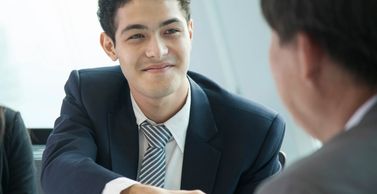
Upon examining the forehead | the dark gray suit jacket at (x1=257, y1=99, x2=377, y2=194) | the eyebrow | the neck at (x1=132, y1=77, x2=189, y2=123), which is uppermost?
the forehead

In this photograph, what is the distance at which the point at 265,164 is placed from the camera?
1565mm

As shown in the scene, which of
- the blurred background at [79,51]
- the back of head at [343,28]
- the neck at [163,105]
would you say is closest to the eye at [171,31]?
the neck at [163,105]

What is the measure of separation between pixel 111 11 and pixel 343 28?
97cm

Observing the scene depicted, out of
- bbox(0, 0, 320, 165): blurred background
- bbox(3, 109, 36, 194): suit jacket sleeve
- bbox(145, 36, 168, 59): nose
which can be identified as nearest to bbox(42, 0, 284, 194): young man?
bbox(145, 36, 168, 59): nose

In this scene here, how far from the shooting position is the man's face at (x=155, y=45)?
4.81 ft

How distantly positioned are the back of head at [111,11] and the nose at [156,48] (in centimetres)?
13

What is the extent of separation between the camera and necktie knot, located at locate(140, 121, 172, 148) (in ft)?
5.02

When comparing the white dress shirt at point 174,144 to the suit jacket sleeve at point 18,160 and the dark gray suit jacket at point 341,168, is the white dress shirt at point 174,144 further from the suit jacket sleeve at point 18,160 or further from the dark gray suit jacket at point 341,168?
the dark gray suit jacket at point 341,168

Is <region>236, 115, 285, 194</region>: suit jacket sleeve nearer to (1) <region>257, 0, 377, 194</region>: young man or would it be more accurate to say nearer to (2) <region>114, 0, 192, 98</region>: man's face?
(2) <region>114, 0, 192, 98</region>: man's face

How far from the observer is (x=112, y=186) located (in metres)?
1.29

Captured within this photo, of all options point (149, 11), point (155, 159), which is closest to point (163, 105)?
point (155, 159)

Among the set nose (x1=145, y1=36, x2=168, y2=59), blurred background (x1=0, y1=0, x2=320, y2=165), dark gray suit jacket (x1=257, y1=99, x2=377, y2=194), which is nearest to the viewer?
dark gray suit jacket (x1=257, y1=99, x2=377, y2=194)

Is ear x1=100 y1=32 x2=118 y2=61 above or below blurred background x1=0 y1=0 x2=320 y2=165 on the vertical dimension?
above

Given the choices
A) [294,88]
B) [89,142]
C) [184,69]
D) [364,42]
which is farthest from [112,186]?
[364,42]
